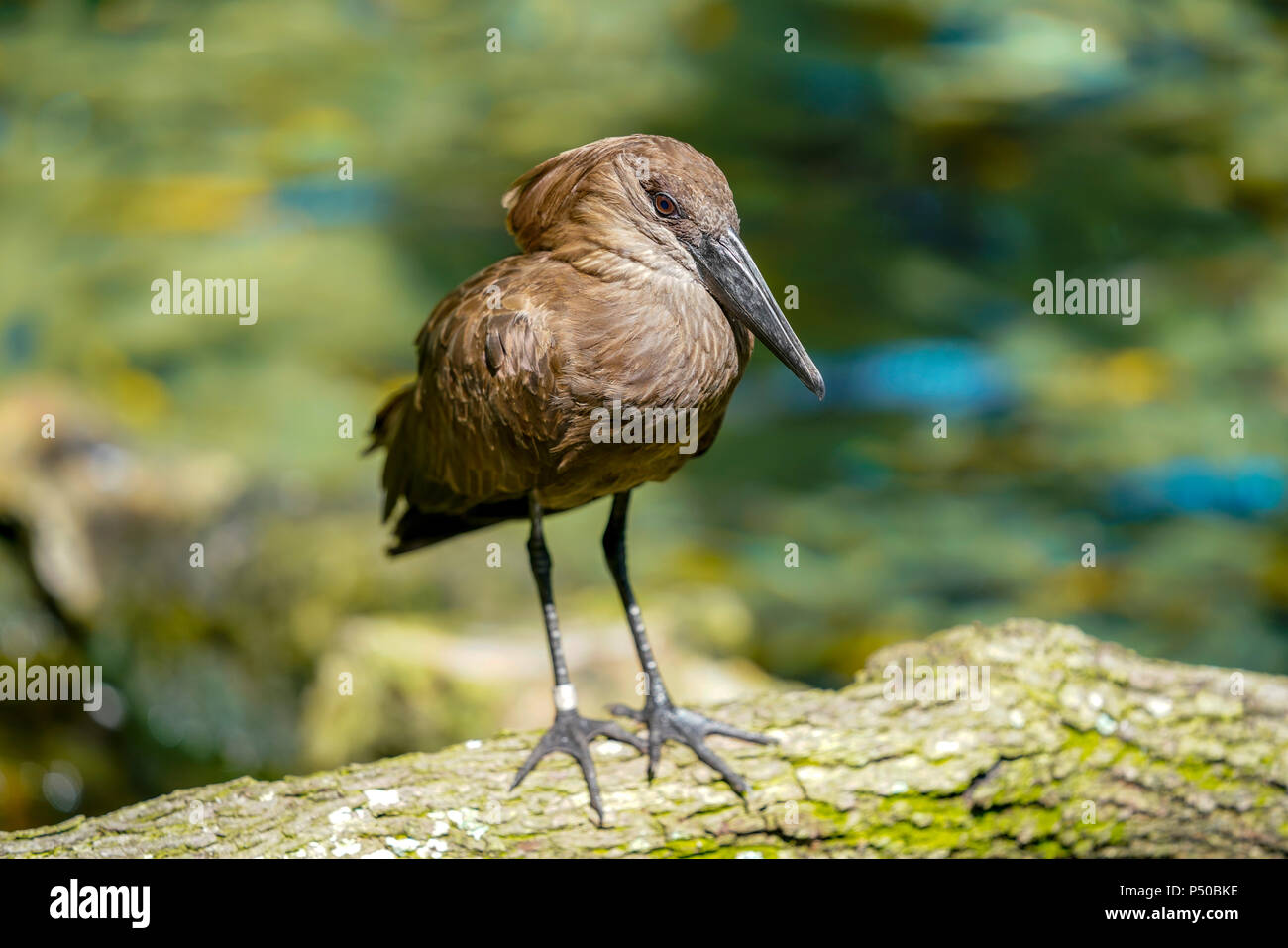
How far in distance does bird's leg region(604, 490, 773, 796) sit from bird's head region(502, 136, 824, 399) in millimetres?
828

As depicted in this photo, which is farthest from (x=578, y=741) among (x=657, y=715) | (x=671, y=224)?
(x=671, y=224)

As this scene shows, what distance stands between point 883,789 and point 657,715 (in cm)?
67

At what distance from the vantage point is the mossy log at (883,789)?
294cm

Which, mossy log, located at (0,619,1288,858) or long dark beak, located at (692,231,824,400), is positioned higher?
long dark beak, located at (692,231,824,400)

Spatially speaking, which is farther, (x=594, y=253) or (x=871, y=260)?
(x=871, y=260)

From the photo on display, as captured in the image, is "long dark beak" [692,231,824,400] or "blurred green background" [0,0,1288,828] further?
"blurred green background" [0,0,1288,828]

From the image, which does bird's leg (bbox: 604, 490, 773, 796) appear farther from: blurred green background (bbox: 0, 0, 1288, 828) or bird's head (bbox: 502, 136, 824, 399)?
blurred green background (bbox: 0, 0, 1288, 828)

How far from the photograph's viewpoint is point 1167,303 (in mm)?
8242

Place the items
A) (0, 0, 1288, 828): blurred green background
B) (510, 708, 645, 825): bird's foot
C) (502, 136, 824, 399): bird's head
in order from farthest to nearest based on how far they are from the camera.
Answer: (0, 0, 1288, 828): blurred green background
(510, 708, 645, 825): bird's foot
(502, 136, 824, 399): bird's head

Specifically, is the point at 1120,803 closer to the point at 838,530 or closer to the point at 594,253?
the point at 594,253

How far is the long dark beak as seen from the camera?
9.73ft

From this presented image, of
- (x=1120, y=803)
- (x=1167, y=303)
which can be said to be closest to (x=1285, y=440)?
(x=1167, y=303)

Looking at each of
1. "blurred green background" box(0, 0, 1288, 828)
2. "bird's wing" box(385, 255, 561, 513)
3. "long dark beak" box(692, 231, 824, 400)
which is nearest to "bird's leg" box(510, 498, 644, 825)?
"bird's wing" box(385, 255, 561, 513)

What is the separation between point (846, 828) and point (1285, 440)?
6.07 metres
